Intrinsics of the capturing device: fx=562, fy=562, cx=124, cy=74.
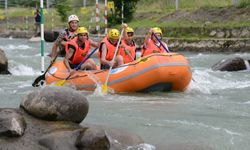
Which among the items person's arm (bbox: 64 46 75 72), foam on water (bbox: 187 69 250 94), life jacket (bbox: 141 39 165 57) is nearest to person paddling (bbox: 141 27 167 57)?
life jacket (bbox: 141 39 165 57)

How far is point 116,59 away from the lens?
9.57 metres

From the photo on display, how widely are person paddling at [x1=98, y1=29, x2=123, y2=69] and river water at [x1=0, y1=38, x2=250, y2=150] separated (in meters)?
0.70

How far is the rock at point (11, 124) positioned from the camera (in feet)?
17.0

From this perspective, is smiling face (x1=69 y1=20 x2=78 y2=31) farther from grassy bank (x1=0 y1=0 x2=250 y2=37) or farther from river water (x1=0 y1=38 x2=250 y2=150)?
grassy bank (x1=0 y1=0 x2=250 y2=37)

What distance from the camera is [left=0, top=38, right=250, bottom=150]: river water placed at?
5.77 meters

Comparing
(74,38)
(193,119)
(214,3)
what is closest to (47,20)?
(214,3)

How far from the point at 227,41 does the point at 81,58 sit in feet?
28.5

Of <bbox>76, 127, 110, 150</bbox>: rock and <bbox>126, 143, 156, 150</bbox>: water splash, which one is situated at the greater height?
<bbox>76, 127, 110, 150</bbox>: rock

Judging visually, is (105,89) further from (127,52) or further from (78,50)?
(127,52)

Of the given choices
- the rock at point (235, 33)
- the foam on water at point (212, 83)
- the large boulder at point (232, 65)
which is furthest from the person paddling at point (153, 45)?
the rock at point (235, 33)

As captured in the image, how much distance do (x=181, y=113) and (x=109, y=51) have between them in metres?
2.77

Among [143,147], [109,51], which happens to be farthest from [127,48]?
[143,147]

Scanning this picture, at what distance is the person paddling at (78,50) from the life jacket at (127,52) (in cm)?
48

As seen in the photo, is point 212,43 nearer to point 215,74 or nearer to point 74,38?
point 215,74
